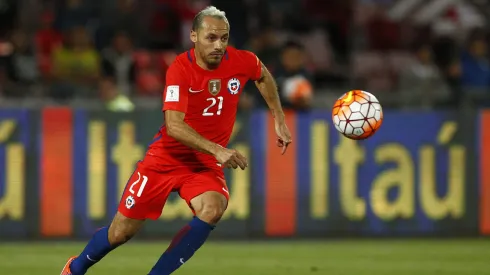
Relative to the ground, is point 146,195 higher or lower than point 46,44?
lower

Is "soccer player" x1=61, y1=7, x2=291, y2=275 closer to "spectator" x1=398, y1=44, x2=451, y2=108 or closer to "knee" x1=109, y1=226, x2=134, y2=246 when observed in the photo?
"knee" x1=109, y1=226, x2=134, y2=246

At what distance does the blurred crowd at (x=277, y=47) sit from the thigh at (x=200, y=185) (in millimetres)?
5351

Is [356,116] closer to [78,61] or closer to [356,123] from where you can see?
[356,123]

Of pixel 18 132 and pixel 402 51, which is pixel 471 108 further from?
pixel 18 132

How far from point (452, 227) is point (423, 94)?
2.22 metres

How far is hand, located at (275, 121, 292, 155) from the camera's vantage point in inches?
297

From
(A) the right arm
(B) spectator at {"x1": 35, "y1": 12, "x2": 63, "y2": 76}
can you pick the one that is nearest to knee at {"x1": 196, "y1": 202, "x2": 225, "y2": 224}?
(A) the right arm

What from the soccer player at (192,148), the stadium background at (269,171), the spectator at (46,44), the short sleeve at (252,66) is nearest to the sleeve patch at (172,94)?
the soccer player at (192,148)

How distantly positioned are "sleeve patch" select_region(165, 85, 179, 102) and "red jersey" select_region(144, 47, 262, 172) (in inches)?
0.6

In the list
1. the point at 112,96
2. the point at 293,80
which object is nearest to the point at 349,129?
the point at 293,80

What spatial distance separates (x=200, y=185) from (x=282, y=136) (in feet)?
2.38

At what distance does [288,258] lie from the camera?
34.8 ft

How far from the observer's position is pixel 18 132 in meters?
12.4

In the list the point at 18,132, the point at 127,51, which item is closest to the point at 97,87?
the point at 127,51
